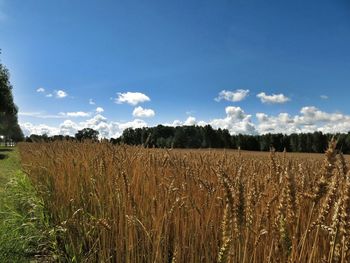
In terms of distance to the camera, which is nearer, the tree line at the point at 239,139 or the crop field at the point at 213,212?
the crop field at the point at 213,212

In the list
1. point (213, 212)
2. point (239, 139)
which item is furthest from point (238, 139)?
point (213, 212)

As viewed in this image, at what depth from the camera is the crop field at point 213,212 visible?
1.64 m

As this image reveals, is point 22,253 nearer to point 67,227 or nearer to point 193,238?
point 67,227

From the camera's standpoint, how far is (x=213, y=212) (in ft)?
10.1

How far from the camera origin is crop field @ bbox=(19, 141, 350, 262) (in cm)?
164

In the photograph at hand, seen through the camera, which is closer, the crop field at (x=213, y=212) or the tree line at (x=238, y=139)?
the crop field at (x=213, y=212)

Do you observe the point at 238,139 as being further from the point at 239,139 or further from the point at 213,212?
the point at 213,212

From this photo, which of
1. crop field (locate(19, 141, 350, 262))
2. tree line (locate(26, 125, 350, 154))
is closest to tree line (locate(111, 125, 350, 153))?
tree line (locate(26, 125, 350, 154))

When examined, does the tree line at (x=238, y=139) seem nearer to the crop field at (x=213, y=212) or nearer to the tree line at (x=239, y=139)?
the tree line at (x=239, y=139)

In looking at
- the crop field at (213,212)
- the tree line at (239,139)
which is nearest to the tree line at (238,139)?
the tree line at (239,139)

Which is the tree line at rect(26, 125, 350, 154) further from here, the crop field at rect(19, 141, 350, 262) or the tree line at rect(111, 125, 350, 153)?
the crop field at rect(19, 141, 350, 262)

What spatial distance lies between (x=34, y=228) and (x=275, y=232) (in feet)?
14.2

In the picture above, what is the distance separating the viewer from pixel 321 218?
63.5 inches

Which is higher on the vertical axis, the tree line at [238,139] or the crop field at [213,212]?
the tree line at [238,139]
